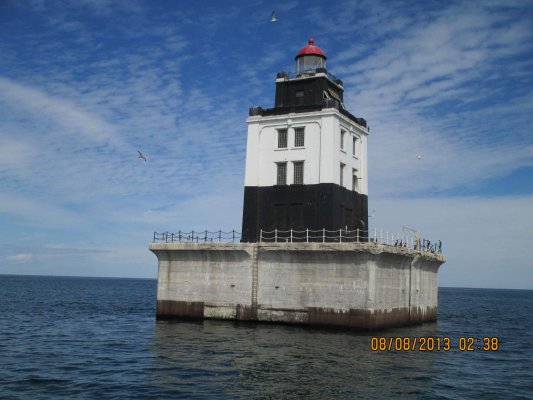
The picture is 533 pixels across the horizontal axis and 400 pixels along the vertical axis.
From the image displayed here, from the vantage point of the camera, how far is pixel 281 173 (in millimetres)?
40875

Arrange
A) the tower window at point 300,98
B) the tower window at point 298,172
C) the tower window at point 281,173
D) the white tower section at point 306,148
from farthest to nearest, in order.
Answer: the tower window at point 300,98 → the tower window at point 281,173 → the tower window at point 298,172 → the white tower section at point 306,148

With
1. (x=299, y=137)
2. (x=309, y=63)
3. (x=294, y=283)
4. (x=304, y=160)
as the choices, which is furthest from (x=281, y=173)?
(x=309, y=63)

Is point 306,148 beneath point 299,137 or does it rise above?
beneath

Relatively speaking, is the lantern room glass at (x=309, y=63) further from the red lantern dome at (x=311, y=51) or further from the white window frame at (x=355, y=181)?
the white window frame at (x=355, y=181)

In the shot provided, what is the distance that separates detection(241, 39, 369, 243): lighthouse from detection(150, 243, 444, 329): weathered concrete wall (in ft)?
10.8

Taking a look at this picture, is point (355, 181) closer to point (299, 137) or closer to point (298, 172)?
point (298, 172)

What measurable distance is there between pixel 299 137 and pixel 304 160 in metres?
1.84

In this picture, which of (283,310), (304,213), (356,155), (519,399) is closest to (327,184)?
(304,213)

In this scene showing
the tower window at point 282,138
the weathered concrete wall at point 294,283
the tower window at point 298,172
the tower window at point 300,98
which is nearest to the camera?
the weathered concrete wall at point 294,283

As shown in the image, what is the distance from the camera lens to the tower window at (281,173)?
4062 centimetres

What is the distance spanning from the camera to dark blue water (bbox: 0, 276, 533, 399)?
20.1 meters

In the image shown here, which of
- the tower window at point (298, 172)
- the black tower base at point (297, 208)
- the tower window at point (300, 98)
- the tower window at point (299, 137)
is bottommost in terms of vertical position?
the black tower base at point (297, 208)
